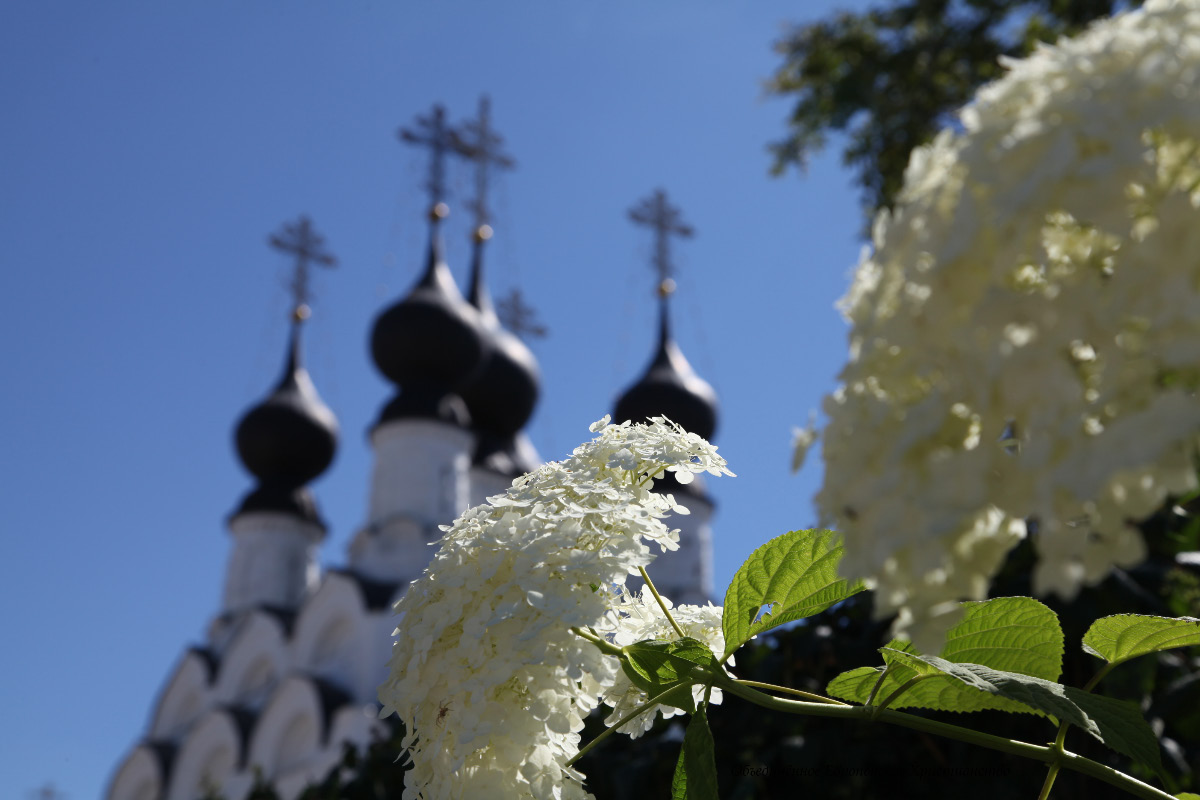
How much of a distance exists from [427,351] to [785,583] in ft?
63.5

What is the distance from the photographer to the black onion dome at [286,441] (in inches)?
878

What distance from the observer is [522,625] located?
1097 millimetres

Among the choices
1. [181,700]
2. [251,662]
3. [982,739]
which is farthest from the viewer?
[181,700]

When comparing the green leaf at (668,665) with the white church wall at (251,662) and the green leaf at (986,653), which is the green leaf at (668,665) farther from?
the white church wall at (251,662)

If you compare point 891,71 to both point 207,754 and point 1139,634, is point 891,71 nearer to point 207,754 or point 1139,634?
point 1139,634

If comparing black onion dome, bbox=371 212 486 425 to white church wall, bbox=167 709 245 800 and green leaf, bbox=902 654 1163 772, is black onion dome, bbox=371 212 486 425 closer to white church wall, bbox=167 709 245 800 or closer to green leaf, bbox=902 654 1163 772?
white church wall, bbox=167 709 245 800

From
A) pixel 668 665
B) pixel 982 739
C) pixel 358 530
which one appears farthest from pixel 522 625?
pixel 358 530

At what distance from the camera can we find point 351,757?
5660 mm

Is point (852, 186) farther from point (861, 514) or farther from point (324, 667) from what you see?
point (324, 667)

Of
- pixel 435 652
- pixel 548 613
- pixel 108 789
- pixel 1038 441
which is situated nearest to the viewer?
pixel 1038 441

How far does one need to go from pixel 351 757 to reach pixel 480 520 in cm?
481

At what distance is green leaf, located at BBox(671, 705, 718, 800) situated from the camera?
3.69 feet

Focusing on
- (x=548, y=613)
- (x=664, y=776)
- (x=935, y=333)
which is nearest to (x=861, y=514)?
(x=935, y=333)

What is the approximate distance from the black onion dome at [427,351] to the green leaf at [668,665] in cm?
1887
